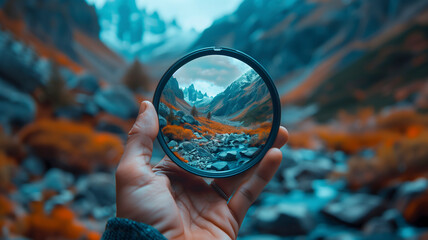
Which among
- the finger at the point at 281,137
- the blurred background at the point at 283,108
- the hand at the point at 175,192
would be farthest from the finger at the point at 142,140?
the blurred background at the point at 283,108

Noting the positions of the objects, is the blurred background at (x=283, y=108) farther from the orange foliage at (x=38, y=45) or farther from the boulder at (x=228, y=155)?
the boulder at (x=228, y=155)

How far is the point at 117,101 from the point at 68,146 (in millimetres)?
524

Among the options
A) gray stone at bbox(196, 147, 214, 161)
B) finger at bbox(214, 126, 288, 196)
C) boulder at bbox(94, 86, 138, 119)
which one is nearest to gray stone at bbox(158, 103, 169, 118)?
gray stone at bbox(196, 147, 214, 161)

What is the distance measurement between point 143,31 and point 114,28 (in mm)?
223

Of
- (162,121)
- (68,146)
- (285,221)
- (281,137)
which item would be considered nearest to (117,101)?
(68,146)

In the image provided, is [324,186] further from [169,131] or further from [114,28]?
[114,28]

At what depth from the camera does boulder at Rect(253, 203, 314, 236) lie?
5.31 feet

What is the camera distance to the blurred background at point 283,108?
5.07ft

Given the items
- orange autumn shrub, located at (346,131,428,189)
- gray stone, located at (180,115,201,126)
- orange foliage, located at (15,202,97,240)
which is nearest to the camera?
gray stone, located at (180,115,201,126)

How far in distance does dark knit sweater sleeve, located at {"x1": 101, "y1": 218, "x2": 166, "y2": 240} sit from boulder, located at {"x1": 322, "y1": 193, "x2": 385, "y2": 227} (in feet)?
5.26

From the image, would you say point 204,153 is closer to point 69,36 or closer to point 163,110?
point 163,110

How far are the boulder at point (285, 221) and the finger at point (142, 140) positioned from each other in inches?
55.0

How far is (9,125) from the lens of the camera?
1.78 metres

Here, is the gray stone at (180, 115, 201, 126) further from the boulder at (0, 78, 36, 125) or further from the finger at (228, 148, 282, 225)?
the boulder at (0, 78, 36, 125)
